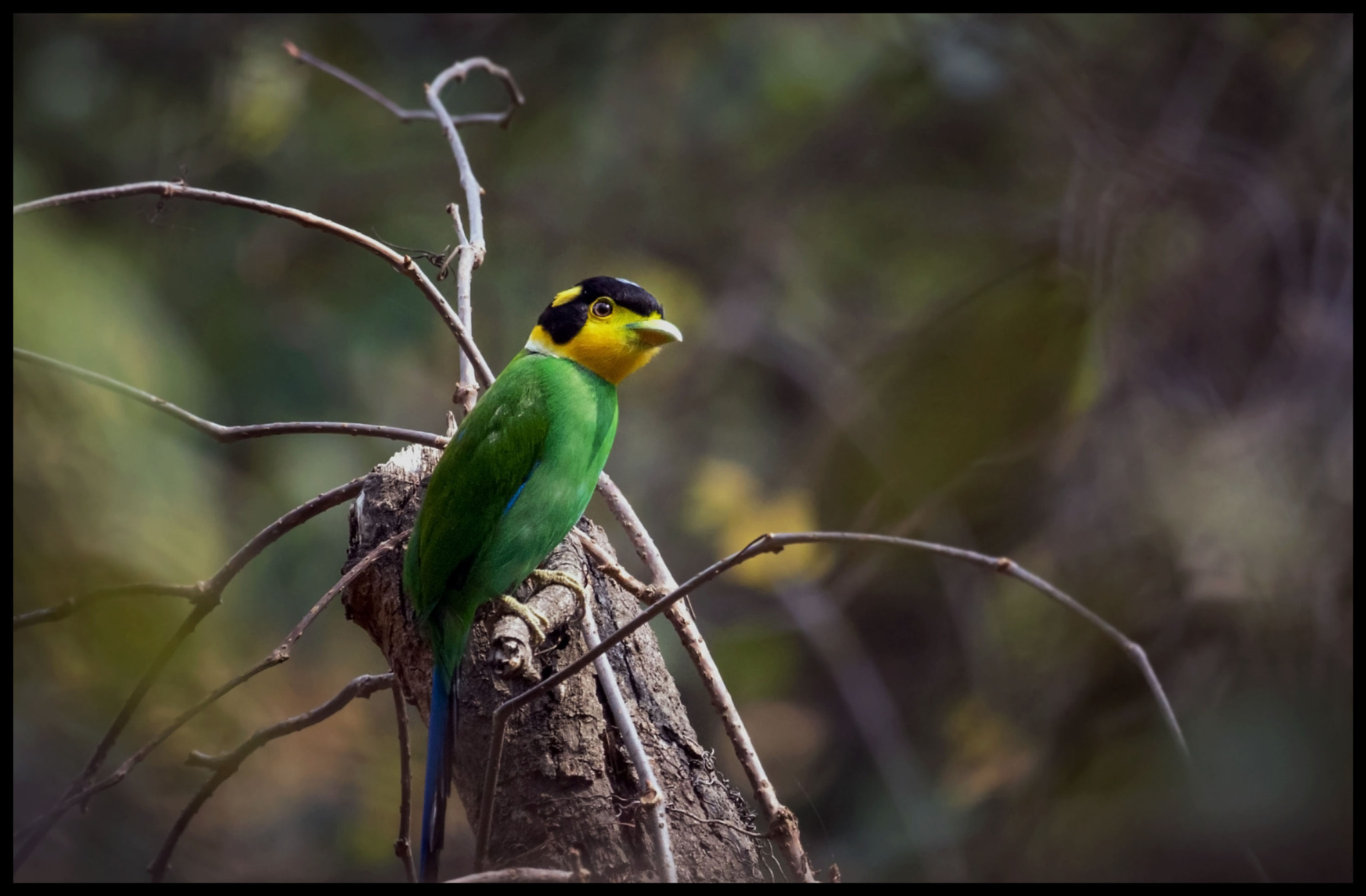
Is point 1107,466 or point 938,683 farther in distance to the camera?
point 938,683

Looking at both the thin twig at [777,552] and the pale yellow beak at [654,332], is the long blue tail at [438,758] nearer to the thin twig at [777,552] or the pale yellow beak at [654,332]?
the thin twig at [777,552]

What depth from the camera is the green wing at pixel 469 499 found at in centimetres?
243

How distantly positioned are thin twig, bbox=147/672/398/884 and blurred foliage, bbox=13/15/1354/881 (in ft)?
0.47

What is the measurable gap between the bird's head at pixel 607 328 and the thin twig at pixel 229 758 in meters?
0.94

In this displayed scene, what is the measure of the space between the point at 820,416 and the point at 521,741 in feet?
19.3

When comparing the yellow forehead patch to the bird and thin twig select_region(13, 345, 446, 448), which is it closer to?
the bird

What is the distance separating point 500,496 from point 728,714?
728 millimetres

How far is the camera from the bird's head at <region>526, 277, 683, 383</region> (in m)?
2.89

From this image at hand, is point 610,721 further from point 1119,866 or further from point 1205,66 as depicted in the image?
point 1205,66

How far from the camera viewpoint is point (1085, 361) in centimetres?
347

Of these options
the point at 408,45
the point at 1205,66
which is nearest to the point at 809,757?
the point at 1205,66

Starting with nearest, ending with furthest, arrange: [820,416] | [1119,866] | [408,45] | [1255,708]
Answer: [1119,866], [1255,708], [408,45], [820,416]

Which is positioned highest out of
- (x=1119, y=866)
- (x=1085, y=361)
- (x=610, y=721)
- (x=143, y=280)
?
(x=143, y=280)

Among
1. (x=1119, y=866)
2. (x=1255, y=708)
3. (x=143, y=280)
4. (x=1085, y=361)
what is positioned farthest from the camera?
(x=143, y=280)
